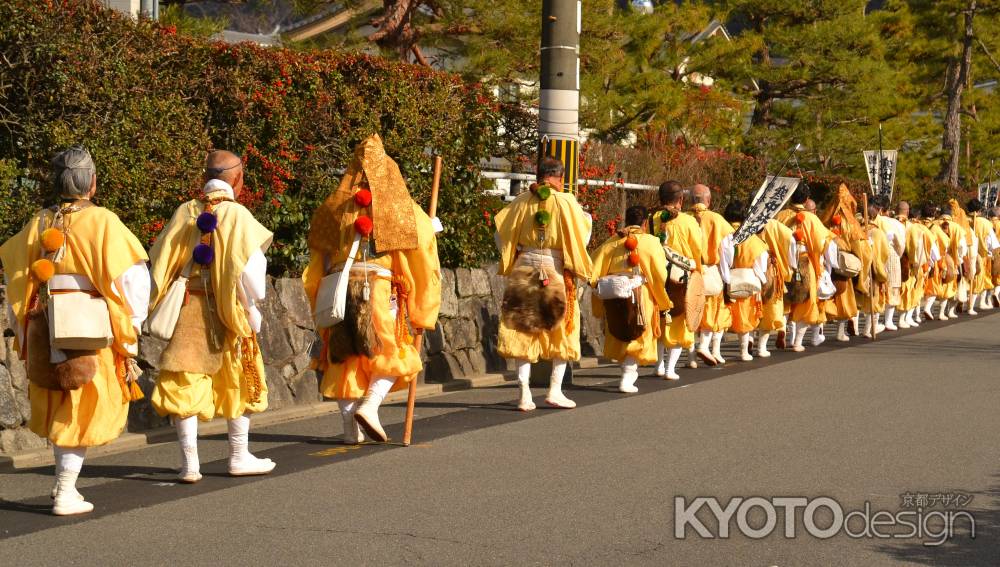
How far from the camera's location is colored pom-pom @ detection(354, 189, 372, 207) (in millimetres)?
8656

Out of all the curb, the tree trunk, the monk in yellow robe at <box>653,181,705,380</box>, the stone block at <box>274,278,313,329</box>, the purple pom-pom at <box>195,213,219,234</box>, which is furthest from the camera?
the tree trunk

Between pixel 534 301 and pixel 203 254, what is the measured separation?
3615 mm

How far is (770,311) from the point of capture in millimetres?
15391

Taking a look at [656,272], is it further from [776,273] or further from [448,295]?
[776,273]

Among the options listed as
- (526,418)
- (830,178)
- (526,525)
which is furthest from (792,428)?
(830,178)

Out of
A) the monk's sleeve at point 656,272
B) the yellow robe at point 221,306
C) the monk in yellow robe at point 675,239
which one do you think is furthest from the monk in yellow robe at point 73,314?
the monk in yellow robe at point 675,239

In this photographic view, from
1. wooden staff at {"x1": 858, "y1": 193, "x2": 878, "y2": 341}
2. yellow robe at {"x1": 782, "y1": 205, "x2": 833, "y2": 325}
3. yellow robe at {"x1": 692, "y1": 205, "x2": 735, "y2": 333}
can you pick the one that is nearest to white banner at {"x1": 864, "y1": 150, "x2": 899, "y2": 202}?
wooden staff at {"x1": 858, "y1": 193, "x2": 878, "y2": 341}

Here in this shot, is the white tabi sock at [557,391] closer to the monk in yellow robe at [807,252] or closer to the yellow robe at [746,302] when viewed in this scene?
the yellow robe at [746,302]

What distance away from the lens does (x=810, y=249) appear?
636 inches

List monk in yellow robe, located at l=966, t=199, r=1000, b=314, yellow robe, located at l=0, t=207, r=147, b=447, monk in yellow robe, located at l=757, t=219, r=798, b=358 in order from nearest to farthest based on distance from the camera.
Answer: yellow robe, located at l=0, t=207, r=147, b=447 → monk in yellow robe, located at l=757, t=219, r=798, b=358 → monk in yellow robe, located at l=966, t=199, r=1000, b=314

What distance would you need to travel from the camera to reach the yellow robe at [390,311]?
8727 millimetres

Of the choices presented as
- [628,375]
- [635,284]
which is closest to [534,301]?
[635,284]

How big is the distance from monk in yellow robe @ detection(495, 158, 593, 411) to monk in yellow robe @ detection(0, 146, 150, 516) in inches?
161

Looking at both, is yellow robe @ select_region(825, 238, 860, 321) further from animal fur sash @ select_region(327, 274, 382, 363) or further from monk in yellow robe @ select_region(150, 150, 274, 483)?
monk in yellow robe @ select_region(150, 150, 274, 483)
